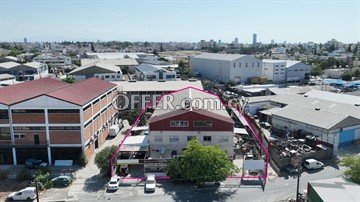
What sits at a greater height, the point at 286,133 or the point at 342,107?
the point at 342,107

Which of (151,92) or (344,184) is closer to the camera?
(344,184)

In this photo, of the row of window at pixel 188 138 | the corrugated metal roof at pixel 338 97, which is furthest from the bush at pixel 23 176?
the corrugated metal roof at pixel 338 97

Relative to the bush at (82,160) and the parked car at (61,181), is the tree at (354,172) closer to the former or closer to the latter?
the parked car at (61,181)

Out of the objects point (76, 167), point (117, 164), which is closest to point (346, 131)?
point (117, 164)

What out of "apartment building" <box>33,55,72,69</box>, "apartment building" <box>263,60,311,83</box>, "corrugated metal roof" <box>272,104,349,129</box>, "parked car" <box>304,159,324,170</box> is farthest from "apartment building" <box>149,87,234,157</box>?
"apartment building" <box>33,55,72,69</box>

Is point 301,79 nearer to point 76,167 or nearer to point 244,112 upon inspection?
point 244,112

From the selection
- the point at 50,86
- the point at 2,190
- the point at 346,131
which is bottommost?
the point at 2,190

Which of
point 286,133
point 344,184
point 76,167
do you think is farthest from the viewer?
point 286,133

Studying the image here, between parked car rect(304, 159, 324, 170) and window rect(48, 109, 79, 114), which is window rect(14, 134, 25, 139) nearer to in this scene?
window rect(48, 109, 79, 114)
